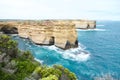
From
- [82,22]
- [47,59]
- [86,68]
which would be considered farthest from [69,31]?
[82,22]

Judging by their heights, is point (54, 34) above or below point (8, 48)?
below

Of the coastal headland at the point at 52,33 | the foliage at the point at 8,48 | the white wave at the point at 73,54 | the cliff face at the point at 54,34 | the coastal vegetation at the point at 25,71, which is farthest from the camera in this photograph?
the coastal headland at the point at 52,33

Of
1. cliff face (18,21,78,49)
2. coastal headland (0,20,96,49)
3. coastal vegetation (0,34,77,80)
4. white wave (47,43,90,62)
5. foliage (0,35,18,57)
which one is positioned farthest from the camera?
coastal headland (0,20,96,49)

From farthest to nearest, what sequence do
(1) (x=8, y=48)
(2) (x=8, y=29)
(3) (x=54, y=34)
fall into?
(2) (x=8, y=29) → (3) (x=54, y=34) → (1) (x=8, y=48)

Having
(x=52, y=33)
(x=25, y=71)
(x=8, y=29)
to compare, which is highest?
(x=25, y=71)

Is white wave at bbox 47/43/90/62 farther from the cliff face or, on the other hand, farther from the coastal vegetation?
the coastal vegetation

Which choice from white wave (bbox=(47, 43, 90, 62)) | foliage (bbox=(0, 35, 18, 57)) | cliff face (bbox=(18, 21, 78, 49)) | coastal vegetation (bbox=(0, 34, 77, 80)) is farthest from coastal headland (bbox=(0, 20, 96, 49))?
coastal vegetation (bbox=(0, 34, 77, 80))

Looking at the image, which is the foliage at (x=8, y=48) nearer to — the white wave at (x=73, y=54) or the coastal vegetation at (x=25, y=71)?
the coastal vegetation at (x=25, y=71)

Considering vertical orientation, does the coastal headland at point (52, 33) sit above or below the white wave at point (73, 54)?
above

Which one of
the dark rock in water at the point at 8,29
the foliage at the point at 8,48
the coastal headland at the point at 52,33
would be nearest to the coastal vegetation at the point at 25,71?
the foliage at the point at 8,48

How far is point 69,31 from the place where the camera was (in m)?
75.1

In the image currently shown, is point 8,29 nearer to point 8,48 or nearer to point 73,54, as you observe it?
point 73,54

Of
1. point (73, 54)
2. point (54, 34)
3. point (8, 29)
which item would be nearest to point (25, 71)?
point (73, 54)

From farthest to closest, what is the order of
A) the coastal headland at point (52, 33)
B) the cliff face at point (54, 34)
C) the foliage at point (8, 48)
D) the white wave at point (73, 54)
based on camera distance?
the coastal headland at point (52, 33) → the cliff face at point (54, 34) → the white wave at point (73, 54) → the foliage at point (8, 48)
